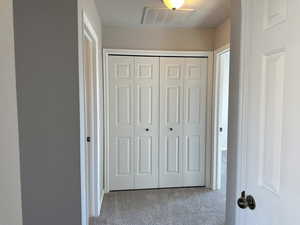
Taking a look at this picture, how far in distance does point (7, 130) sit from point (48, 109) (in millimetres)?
996

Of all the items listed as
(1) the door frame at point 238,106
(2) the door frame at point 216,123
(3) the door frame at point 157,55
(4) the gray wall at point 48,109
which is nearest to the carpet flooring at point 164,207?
(2) the door frame at point 216,123

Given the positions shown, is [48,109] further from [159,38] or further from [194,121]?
[194,121]

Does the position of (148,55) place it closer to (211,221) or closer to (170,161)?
(170,161)

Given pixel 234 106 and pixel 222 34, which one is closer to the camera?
pixel 234 106

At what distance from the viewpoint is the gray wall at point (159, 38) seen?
3328 millimetres

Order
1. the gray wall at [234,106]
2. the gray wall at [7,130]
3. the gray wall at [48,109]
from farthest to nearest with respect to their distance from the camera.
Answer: the gray wall at [48,109], the gray wall at [234,106], the gray wall at [7,130]

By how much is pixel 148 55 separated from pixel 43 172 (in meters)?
2.21

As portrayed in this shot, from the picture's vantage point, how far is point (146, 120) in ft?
11.4

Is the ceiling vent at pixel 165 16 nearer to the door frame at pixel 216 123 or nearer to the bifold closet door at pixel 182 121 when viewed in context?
the bifold closet door at pixel 182 121

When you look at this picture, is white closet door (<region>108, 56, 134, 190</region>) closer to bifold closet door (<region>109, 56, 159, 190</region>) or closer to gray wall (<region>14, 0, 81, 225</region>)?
bifold closet door (<region>109, 56, 159, 190</region>)

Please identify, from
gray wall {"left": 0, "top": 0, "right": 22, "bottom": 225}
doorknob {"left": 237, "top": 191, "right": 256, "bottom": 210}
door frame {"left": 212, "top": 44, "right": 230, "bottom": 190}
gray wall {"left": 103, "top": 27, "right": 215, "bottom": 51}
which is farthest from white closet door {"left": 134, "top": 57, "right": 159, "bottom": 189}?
gray wall {"left": 0, "top": 0, "right": 22, "bottom": 225}

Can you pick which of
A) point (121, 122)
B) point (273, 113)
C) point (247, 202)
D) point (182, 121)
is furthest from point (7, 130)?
point (182, 121)

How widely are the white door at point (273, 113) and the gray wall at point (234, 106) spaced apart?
0.67ft

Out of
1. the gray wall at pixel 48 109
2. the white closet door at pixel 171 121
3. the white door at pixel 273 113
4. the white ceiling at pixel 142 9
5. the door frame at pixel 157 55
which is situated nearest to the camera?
the white door at pixel 273 113
